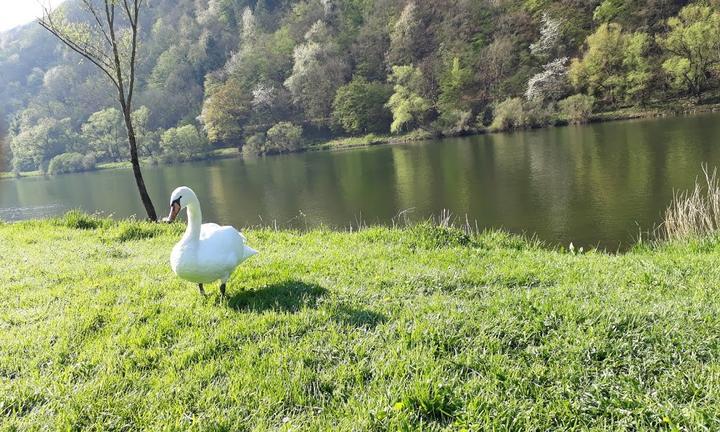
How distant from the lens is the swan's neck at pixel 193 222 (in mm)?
5543

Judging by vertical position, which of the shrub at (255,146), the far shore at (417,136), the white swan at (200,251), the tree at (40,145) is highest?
the tree at (40,145)

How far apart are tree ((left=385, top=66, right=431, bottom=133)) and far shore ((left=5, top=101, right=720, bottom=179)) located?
3087mm

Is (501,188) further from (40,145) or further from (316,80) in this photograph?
(40,145)

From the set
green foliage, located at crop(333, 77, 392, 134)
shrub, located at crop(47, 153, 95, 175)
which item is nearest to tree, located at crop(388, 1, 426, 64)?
green foliage, located at crop(333, 77, 392, 134)

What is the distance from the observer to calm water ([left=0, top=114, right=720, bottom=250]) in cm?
1897

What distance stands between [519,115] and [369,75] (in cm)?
4515

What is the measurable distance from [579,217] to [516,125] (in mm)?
51324

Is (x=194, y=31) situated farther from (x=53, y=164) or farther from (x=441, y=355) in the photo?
(x=441, y=355)

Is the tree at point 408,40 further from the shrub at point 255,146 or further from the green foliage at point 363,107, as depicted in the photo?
the shrub at point 255,146

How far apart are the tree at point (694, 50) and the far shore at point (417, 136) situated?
12.6 ft

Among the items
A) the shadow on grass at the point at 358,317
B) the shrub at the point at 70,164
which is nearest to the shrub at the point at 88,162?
the shrub at the point at 70,164

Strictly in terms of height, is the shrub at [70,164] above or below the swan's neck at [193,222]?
above

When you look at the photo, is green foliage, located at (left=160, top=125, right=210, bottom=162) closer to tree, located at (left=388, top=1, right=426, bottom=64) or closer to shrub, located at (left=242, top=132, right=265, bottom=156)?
shrub, located at (left=242, top=132, right=265, bottom=156)

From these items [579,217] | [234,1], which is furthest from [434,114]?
[234,1]
